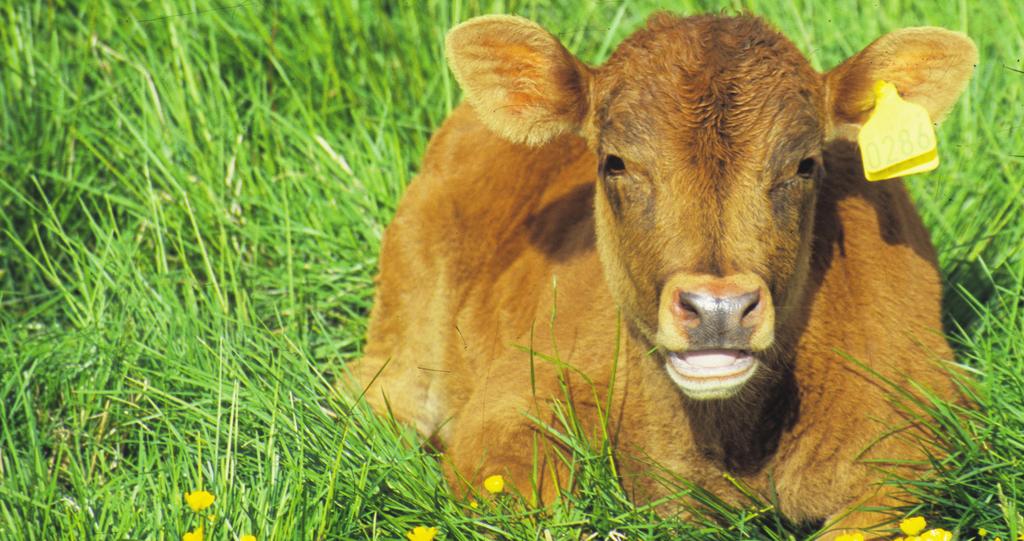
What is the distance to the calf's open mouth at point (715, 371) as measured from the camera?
13.3 ft

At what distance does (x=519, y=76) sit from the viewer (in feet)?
15.8

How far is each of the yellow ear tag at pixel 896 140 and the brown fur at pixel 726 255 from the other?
154mm

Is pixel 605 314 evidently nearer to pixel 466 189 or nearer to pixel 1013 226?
pixel 466 189

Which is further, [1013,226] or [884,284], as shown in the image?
[1013,226]

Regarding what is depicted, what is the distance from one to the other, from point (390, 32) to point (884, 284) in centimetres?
301

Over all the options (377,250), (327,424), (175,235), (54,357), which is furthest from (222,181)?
(327,424)

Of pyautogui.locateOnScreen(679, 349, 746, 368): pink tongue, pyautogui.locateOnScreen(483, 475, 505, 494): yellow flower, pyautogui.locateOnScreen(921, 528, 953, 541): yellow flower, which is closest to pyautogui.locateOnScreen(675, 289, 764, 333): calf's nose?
pyautogui.locateOnScreen(679, 349, 746, 368): pink tongue

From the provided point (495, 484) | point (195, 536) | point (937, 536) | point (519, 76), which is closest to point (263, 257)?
point (519, 76)

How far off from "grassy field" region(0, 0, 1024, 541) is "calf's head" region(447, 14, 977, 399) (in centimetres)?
62

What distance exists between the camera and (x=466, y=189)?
6281 millimetres

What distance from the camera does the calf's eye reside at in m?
4.42

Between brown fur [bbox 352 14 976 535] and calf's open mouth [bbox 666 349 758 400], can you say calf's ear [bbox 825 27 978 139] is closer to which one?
brown fur [bbox 352 14 976 535]

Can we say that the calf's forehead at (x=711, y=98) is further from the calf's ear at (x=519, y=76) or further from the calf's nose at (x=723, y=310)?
the calf's nose at (x=723, y=310)

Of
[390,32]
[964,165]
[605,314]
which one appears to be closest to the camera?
[605,314]
